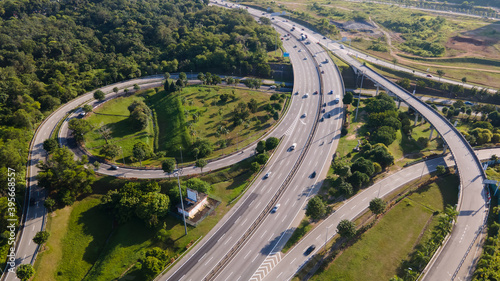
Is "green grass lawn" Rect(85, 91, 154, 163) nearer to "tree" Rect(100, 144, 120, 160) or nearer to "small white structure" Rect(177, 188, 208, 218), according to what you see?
"tree" Rect(100, 144, 120, 160)

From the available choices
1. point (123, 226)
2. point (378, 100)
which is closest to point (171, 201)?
point (123, 226)

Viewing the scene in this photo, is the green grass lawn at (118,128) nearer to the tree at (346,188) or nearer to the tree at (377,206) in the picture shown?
the tree at (346,188)

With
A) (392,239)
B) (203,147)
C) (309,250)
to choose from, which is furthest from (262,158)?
(392,239)

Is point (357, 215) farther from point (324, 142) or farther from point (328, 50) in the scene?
point (328, 50)

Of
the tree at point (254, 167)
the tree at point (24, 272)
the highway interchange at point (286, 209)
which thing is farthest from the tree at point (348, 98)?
the tree at point (24, 272)

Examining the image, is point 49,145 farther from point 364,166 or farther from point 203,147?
point 364,166

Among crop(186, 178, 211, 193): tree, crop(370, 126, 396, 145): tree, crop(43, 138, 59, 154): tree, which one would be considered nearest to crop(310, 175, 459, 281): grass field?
crop(370, 126, 396, 145): tree
